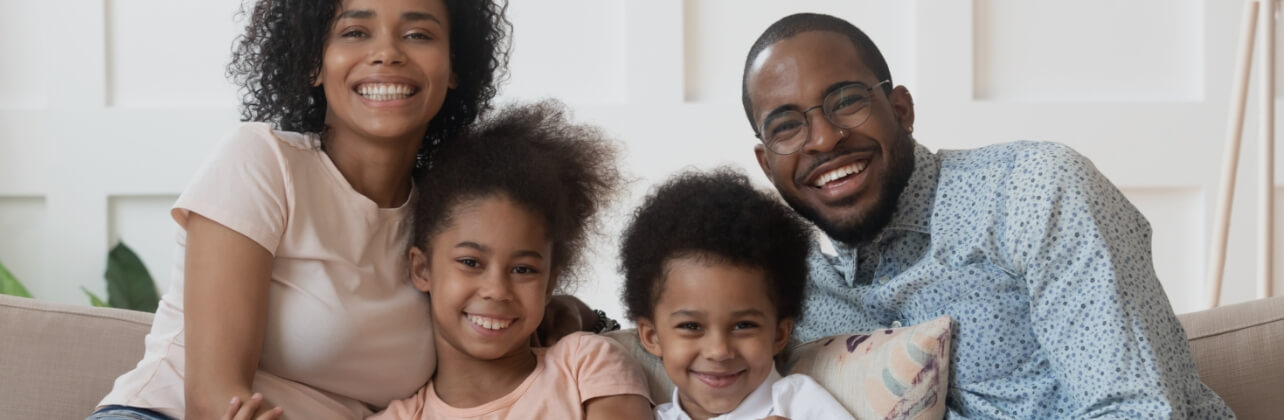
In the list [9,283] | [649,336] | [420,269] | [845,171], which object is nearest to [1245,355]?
[845,171]

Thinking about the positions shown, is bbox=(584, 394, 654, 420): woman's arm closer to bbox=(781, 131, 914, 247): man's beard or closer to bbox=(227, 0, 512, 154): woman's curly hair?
bbox=(781, 131, 914, 247): man's beard

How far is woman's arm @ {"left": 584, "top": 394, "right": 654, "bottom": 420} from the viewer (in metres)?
1.92

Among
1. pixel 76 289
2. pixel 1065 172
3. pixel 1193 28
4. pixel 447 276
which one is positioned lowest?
pixel 76 289

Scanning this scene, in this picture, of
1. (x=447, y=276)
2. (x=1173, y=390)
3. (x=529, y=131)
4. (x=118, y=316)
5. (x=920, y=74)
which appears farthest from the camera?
(x=920, y=74)

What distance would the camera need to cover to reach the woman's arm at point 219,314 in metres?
1.75

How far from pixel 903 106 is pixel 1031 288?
412 millimetres

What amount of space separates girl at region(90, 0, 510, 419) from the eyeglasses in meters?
0.55

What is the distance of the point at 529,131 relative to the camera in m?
2.10

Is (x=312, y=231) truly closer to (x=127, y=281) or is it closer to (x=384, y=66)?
(x=384, y=66)

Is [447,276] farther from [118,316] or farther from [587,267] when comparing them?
[118,316]

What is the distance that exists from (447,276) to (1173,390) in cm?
106

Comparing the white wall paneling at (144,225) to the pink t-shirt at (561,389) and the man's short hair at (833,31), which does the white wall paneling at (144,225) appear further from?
the man's short hair at (833,31)

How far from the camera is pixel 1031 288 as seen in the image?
5.79ft

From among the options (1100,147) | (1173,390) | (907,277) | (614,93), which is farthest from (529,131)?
(1100,147)
